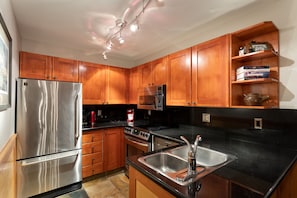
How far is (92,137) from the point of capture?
2.65m

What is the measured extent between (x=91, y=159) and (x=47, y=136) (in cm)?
81

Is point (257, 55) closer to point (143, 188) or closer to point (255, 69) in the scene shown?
point (255, 69)

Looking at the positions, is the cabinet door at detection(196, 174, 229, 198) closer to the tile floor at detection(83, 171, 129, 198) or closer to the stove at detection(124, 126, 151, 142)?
the stove at detection(124, 126, 151, 142)

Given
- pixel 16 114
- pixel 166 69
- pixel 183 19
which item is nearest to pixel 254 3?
pixel 183 19

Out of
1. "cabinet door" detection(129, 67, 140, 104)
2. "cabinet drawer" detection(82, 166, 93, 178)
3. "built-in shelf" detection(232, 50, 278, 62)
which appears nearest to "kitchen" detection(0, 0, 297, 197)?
"built-in shelf" detection(232, 50, 278, 62)

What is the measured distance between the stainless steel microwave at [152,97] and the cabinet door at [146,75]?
0.12 m

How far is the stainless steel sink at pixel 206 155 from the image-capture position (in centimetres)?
146

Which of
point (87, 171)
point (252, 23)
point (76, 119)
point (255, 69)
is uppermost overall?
point (252, 23)

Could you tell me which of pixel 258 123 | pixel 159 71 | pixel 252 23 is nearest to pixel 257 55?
pixel 252 23

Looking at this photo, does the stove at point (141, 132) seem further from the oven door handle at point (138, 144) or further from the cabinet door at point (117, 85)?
the cabinet door at point (117, 85)

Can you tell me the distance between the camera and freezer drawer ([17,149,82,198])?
2047 millimetres

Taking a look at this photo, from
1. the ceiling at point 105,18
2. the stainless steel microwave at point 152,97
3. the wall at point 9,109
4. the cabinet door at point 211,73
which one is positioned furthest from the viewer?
the stainless steel microwave at point 152,97

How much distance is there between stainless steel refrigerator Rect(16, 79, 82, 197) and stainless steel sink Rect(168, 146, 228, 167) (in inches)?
64.5

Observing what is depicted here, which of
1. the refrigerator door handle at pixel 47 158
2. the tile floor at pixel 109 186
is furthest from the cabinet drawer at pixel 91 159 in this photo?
the tile floor at pixel 109 186
